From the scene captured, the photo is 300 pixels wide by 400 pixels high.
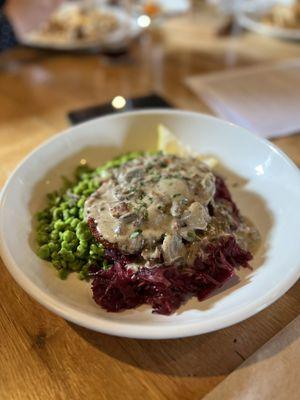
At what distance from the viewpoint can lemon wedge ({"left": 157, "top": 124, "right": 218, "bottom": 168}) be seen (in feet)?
5.93

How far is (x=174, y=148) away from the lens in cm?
185

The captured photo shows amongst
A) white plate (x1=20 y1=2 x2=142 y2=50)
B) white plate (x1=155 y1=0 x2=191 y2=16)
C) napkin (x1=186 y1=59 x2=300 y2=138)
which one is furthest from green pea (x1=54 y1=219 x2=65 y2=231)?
white plate (x1=155 y1=0 x2=191 y2=16)

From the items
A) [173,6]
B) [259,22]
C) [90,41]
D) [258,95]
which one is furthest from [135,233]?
[173,6]

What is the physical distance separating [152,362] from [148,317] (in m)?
0.12

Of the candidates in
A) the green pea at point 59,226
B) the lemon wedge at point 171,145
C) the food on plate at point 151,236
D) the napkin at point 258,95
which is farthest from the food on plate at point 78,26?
the green pea at point 59,226

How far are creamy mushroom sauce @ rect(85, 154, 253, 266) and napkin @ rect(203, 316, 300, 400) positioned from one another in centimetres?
34

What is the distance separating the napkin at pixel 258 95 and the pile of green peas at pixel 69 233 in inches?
35.8

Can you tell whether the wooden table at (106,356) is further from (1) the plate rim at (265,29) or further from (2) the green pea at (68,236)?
(1) the plate rim at (265,29)

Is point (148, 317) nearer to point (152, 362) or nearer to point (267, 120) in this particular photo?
point (152, 362)

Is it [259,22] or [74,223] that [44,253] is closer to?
[74,223]

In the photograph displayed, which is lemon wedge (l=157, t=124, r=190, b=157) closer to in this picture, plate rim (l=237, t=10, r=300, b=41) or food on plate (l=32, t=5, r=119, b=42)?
food on plate (l=32, t=5, r=119, b=42)

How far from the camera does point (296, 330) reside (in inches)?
49.2

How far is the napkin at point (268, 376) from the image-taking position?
1087mm

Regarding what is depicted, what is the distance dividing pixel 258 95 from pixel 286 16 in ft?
3.83
